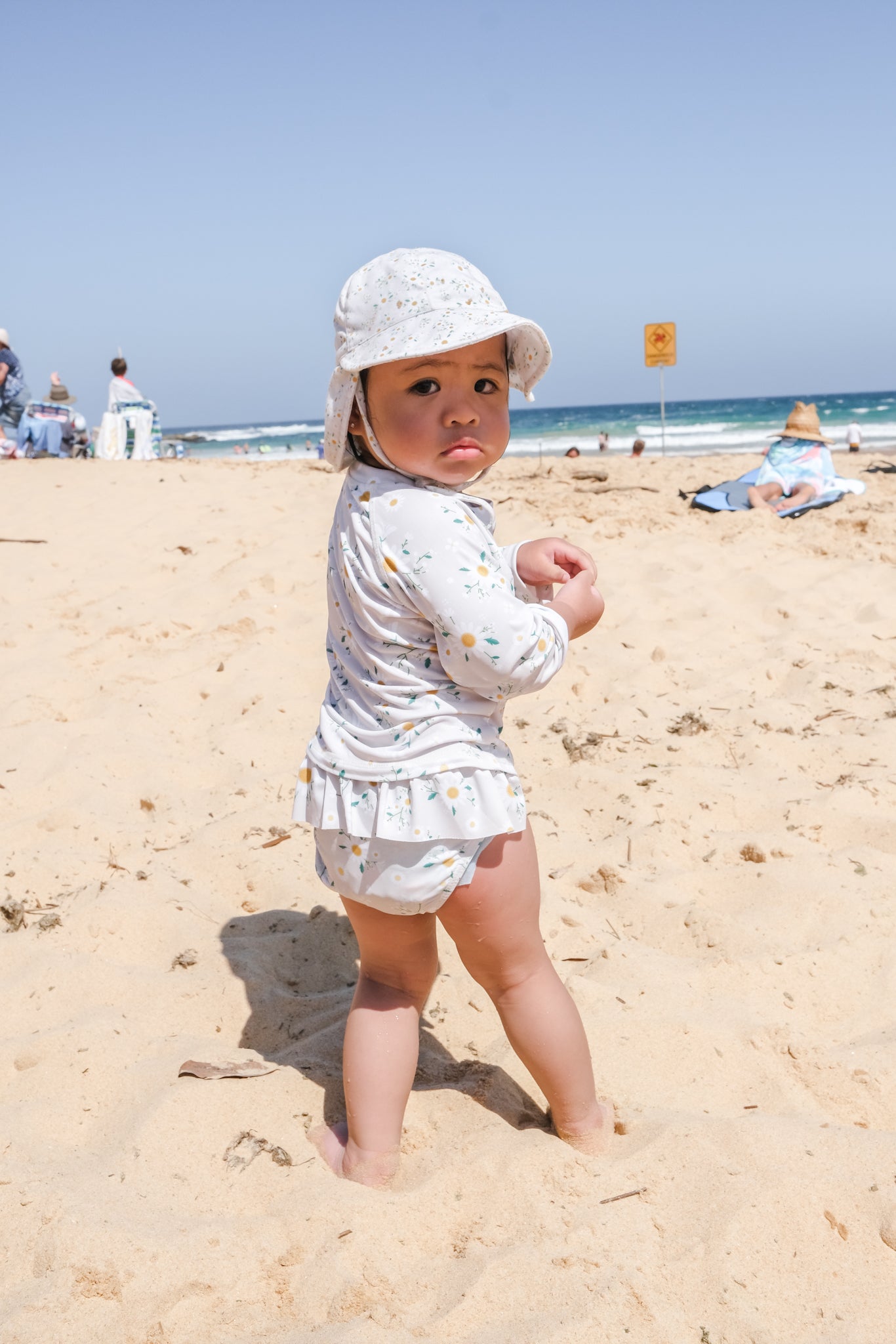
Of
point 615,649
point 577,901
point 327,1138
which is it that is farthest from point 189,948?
point 615,649

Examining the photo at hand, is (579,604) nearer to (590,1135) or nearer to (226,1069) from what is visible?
(590,1135)

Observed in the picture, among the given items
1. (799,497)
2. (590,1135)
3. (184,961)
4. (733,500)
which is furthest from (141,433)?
(590,1135)

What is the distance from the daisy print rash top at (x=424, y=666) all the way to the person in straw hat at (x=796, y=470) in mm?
5769

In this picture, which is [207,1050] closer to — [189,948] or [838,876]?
[189,948]

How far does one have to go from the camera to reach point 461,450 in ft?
5.45

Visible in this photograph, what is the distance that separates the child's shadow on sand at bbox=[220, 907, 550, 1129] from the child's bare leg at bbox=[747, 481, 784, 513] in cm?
541

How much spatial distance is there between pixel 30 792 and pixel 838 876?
7.39ft

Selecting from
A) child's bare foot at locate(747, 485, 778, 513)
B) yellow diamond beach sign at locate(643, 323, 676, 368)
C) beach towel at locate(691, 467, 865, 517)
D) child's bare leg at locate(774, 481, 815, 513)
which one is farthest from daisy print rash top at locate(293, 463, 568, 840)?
yellow diamond beach sign at locate(643, 323, 676, 368)

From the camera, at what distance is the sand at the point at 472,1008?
1.42 meters

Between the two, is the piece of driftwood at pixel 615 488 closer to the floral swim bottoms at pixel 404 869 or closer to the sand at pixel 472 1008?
the sand at pixel 472 1008

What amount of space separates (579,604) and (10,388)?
384 inches

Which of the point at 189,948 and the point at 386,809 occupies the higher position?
the point at 386,809

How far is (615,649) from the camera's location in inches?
167

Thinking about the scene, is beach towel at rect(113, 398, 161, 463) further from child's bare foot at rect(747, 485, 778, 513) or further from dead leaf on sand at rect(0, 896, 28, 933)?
dead leaf on sand at rect(0, 896, 28, 933)
